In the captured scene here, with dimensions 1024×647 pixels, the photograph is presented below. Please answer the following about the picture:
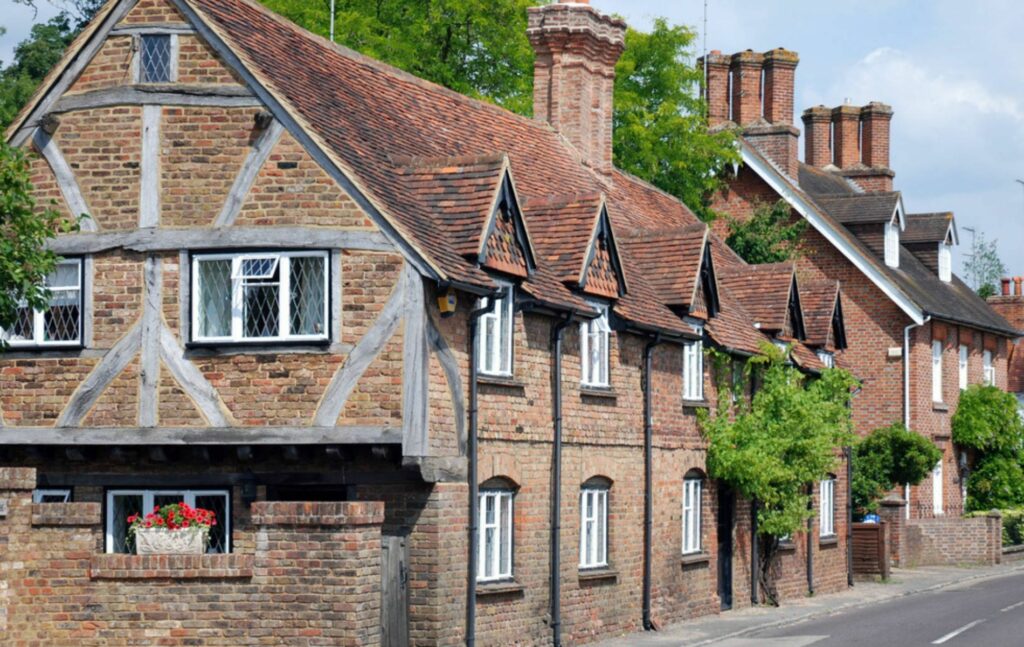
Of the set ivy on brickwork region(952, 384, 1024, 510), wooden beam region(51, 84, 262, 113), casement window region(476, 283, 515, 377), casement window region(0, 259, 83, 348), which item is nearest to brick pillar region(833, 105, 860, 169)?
ivy on brickwork region(952, 384, 1024, 510)

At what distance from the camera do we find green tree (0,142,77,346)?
19.2m

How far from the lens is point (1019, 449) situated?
47.8 m

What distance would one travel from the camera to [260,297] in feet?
67.2

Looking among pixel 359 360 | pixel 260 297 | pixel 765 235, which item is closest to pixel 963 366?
pixel 765 235

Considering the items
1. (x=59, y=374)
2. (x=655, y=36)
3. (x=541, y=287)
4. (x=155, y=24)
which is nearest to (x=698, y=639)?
(x=541, y=287)

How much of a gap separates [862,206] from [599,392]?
77.0 ft

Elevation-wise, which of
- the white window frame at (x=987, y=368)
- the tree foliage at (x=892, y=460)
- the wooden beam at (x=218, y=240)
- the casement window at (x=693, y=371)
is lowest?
the tree foliage at (x=892, y=460)

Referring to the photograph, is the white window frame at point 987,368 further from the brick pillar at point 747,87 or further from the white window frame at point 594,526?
→ the white window frame at point 594,526

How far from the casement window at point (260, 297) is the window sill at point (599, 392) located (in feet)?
18.1

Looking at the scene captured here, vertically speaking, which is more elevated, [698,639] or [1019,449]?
[1019,449]

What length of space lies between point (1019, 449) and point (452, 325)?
3097cm

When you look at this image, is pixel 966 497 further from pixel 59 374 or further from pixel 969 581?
pixel 59 374

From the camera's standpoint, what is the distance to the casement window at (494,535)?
21766 millimetres

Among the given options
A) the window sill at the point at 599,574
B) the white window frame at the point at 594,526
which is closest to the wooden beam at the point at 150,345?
the white window frame at the point at 594,526
